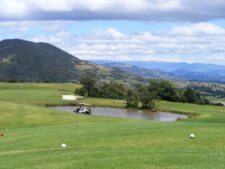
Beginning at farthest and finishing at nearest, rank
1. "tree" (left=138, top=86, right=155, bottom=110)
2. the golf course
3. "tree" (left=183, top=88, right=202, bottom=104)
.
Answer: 1. "tree" (left=183, top=88, right=202, bottom=104)
2. "tree" (left=138, top=86, right=155, bottom=110)
3. the golf course

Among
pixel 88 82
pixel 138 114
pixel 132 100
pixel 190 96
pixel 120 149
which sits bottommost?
pixel 138 114

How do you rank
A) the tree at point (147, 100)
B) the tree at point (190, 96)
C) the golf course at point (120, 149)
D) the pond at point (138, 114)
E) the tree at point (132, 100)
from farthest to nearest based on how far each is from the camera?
the tree at point (190, 96)
the tree at point (132, 100)
the tree at point (147, 100)
the pond at point (138, 114)
the golf course at point (120, 149)

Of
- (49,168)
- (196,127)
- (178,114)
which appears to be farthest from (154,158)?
(178,114)

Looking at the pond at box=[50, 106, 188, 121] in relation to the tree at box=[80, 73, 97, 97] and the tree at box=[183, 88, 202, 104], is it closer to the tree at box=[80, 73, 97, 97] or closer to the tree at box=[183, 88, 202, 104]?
the tree at box=[80, 73, 97, 97]

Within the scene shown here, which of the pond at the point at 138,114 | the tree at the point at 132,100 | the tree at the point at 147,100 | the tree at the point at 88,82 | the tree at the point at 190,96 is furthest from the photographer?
the tree at the point at 88,82

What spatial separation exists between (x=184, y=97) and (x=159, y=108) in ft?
110

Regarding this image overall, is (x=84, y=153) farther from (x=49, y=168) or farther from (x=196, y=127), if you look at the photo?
(x=196, y=127)

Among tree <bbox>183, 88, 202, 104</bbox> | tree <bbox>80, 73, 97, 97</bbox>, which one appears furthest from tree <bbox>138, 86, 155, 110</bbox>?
tree <bbox>183, 88, 202, 104</bbox>

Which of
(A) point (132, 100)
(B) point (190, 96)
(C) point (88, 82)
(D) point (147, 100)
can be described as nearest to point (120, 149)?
(D) point (147, 100)

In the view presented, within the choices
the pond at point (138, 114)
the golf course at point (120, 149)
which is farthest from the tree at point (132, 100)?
the golf course at point (120, 149)

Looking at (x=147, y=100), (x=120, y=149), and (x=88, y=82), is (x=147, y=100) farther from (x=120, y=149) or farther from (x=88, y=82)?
(x=120, y=149)

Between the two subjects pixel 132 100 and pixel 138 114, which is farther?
pixel 132 100

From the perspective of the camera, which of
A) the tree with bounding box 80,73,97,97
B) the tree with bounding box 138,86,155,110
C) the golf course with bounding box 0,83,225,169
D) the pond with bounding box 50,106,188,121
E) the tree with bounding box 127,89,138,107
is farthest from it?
the tree with bounding box 80,73,97,97

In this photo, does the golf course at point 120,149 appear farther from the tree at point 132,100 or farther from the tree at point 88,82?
the tree at point 88,82
